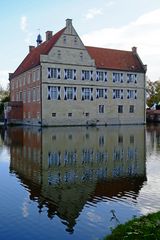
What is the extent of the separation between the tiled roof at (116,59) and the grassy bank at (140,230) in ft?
173

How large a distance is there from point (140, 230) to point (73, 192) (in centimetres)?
493

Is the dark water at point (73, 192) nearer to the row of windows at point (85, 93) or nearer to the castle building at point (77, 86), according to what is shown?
the row of windows at point (85, 93)

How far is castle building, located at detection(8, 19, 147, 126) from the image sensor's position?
5306 centimetres

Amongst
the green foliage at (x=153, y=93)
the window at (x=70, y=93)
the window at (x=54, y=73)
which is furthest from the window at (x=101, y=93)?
the green foliage at (x=153, y=93)

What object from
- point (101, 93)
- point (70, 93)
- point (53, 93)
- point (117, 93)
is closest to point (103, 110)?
point (101, 93)

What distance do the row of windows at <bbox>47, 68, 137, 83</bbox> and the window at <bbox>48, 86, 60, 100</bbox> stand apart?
1.74m

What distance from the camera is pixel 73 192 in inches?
447

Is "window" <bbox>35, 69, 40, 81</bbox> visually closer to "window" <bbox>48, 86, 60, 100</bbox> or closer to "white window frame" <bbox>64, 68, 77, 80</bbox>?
"window" <bbox>48, 86, 60, 100</bbox>

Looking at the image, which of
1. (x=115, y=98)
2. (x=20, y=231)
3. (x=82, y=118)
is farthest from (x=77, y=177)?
(x=115, y=98)

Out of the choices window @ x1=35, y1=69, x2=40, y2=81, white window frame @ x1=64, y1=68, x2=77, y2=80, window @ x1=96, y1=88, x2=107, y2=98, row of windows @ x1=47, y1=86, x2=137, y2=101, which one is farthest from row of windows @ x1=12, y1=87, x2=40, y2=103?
window @ x1=96, y1=88, x2=107, y2=98

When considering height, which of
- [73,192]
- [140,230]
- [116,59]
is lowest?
[73,192]

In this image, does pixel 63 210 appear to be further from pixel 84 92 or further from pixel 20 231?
pixel 84 92

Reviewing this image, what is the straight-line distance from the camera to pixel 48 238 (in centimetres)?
746

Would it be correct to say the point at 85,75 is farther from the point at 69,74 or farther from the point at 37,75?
the point at 37,75
